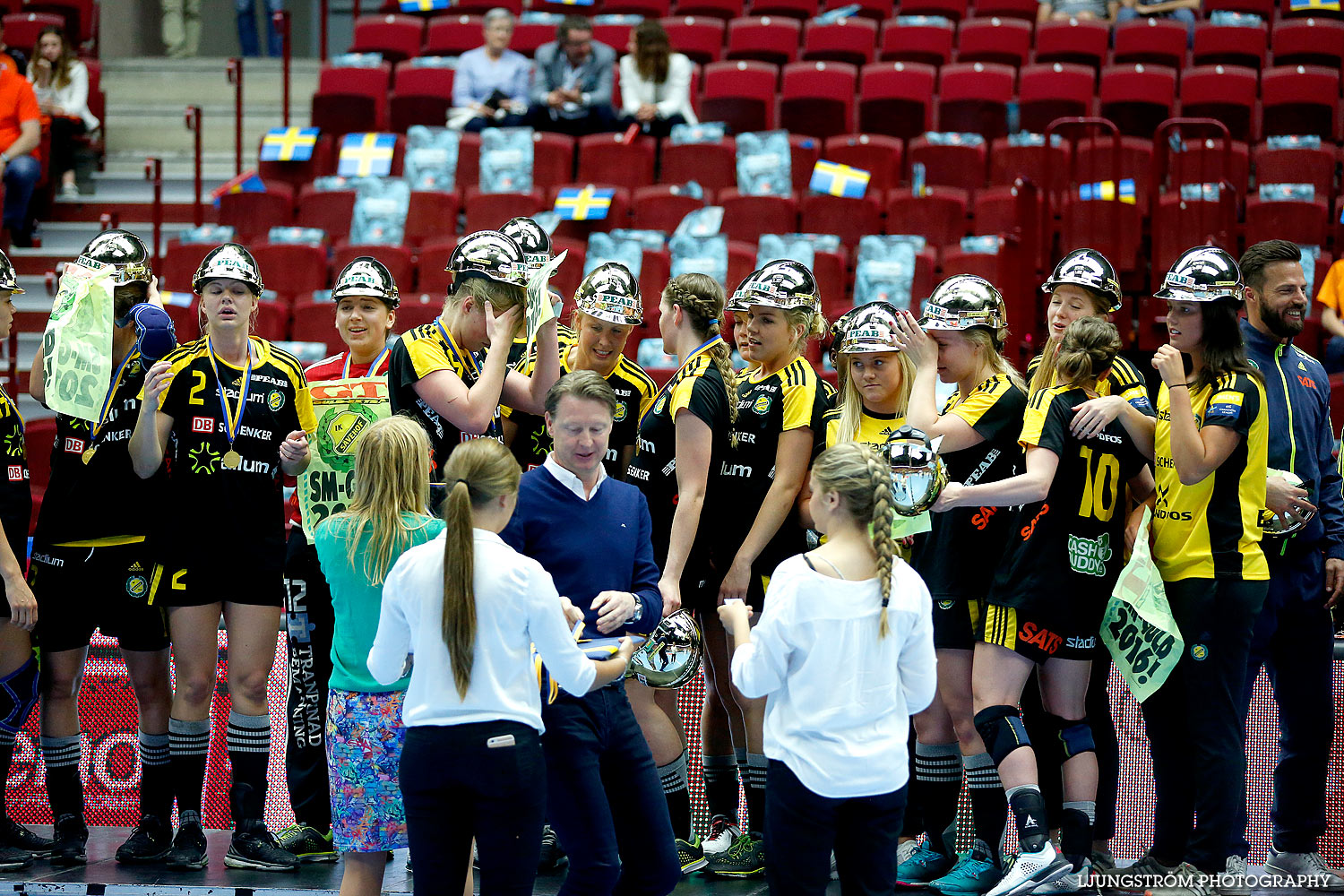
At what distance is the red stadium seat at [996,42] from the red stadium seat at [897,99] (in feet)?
2.11

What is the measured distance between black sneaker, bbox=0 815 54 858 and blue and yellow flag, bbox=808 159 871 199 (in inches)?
262

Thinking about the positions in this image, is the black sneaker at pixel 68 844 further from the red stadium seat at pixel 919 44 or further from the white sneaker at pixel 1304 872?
the red stadium seat at pixel 919 44

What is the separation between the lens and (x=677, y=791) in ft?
15.4

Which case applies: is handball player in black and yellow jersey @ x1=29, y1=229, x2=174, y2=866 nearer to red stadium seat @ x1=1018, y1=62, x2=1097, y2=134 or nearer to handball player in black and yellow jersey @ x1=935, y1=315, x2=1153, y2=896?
handball player in black and yellow jersey @ x1=935, y1=315, x2=1153, y2=896

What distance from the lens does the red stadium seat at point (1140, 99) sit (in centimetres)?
1023

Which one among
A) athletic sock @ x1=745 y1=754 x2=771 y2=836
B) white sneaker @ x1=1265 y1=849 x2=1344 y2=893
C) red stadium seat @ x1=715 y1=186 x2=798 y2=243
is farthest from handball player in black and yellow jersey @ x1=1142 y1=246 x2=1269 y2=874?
red stadium seat @ x1=715 y1=186 x2=798 y2=243

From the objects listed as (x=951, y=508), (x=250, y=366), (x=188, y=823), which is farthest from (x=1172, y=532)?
(x=188, y=823)

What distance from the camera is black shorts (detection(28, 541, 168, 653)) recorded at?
4863 millimetres

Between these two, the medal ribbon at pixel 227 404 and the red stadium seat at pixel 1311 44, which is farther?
the red stadium seat at pixel 1311 44

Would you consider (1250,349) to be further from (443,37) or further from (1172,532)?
(443,37)

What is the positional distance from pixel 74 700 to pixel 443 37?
8284 mm

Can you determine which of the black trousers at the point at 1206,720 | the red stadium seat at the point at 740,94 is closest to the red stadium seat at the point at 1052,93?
the red stadium seat at the point at 740,94

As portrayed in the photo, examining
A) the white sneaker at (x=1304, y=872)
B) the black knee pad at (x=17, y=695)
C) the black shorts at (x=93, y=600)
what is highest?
the black shorts at (x=93, y=600)

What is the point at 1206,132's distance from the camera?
9.81 m
